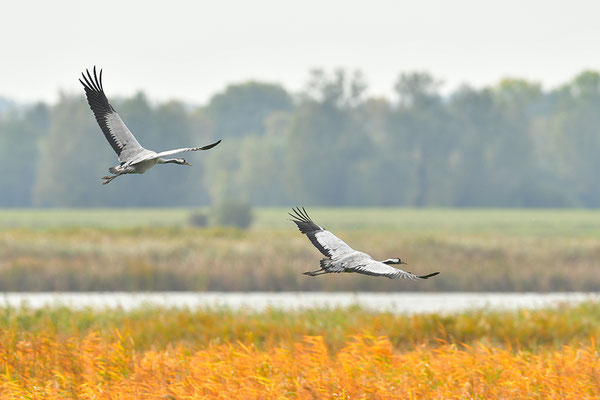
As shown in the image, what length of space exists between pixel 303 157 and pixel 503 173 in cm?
2023

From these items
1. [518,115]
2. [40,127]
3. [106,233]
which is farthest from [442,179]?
[106,233]

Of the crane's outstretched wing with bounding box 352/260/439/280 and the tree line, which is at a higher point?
the tree line

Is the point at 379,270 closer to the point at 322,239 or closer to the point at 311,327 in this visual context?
the point at 322,239

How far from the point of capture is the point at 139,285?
91.4 feet

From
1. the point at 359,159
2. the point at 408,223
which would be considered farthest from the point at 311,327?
the point at 359,159

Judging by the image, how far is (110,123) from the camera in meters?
3.43

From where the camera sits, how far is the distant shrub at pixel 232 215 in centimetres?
4772

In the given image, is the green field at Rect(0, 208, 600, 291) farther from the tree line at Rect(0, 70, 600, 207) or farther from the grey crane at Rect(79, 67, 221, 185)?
the tree line at Rect(0, 70, 600, 207)

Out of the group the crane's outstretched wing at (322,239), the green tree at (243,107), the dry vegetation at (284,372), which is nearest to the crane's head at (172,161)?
the crane's outstretched wing at (322,239)

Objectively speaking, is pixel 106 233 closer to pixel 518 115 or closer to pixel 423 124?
pixel 423 124

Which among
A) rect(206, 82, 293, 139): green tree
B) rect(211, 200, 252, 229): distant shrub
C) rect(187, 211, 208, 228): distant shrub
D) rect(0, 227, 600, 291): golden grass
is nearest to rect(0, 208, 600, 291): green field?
rect(0, 227, 600, 291): golden grass

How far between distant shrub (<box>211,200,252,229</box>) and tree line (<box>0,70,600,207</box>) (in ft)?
126

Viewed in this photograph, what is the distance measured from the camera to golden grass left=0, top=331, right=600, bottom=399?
9.55m

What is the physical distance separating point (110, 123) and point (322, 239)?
0.87 meters
